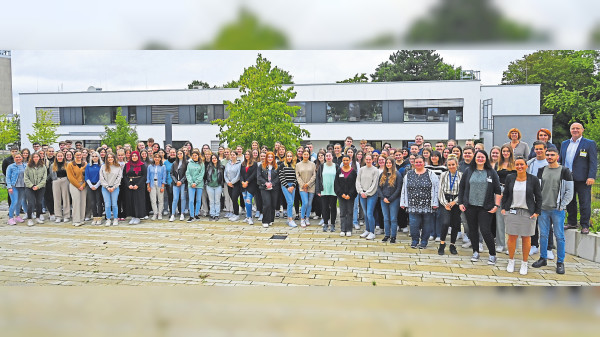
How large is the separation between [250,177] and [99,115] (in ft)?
103

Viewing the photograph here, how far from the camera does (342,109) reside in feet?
112

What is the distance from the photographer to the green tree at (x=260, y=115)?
18328mm

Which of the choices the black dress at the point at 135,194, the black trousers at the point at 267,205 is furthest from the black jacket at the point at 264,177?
the black dress at the point at 135,194

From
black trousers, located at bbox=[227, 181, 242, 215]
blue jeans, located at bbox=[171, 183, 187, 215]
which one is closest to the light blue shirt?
black trousers, located at bbox=[227, 181, 242, 215]

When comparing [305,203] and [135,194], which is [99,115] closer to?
[135,194]

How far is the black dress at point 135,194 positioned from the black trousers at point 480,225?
26.2 feet

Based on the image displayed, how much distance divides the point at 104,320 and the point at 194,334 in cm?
120

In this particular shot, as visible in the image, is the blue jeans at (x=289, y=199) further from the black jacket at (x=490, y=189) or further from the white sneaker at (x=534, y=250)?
the white sneaker at (x=534, y=250)

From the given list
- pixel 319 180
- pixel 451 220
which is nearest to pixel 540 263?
pixel 451 220
